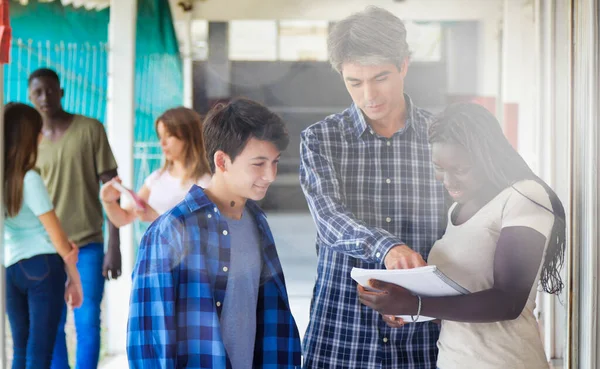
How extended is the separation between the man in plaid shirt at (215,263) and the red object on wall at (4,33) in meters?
0.66

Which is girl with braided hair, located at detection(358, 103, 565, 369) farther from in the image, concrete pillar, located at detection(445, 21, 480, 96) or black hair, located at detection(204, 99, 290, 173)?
black hair, located at detection(204, 99, 290, 173)

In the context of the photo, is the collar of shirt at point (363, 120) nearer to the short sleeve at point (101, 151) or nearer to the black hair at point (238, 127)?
the black hair at point (238, 127)

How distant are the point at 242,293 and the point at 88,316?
57 cm

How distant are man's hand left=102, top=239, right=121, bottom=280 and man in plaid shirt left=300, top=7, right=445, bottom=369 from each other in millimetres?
595

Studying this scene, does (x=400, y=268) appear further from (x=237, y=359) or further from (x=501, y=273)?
(x=237, y=359)

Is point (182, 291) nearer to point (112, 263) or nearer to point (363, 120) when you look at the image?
point (112, 263)

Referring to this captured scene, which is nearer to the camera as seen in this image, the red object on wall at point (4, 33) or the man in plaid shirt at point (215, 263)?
the man in plaid shirt at point (215, 263)

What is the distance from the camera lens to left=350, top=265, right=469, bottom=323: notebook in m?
1.48

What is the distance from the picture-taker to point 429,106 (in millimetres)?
1650

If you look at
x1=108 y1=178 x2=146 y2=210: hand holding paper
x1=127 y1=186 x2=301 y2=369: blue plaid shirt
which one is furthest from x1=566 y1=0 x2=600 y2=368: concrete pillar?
x1=108 y1=178 x2=146 y2=210: hand holding paper

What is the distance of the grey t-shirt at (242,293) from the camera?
5.48 ft

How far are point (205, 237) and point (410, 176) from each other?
0.53 metres

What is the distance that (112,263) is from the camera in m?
1.91

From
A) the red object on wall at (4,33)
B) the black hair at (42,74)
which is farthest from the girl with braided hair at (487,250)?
the red object on wall at (4,33)
